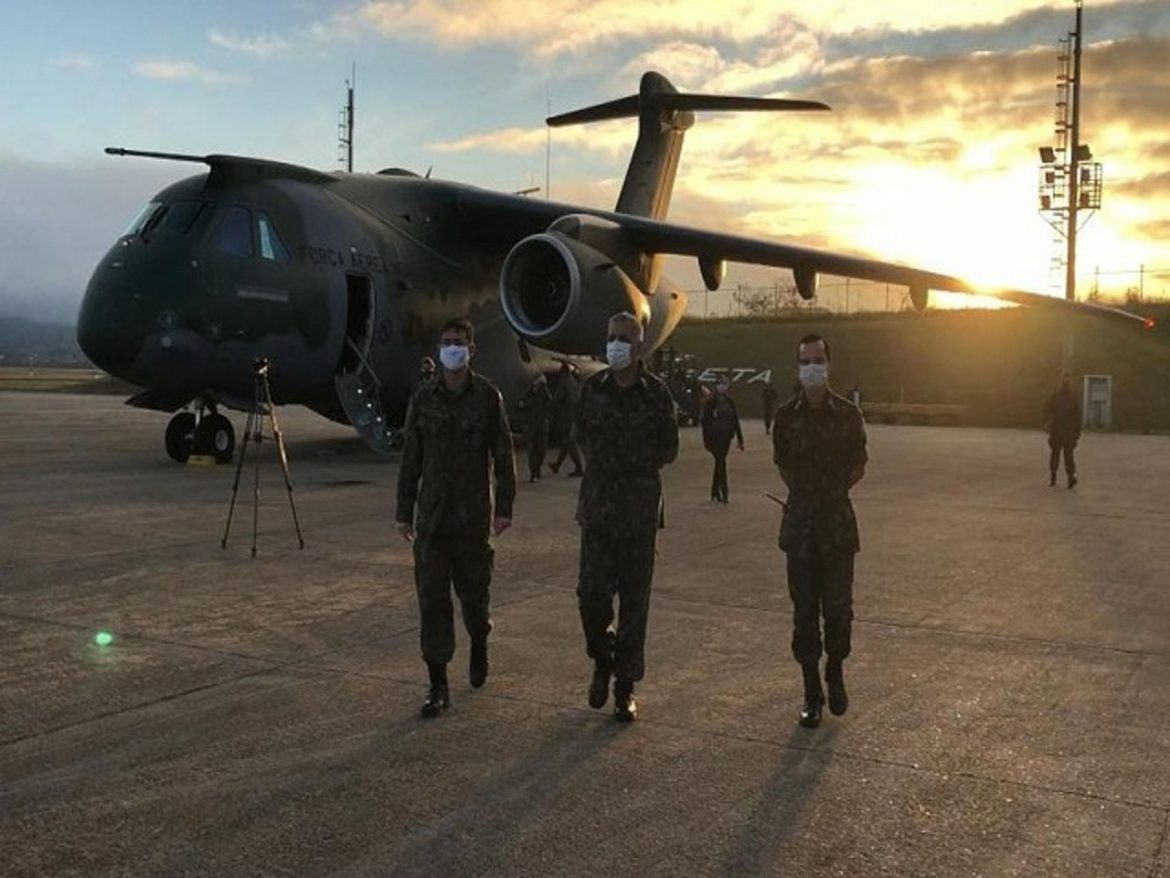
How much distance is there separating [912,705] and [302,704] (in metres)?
2.79

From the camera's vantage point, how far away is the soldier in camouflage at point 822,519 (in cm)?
498

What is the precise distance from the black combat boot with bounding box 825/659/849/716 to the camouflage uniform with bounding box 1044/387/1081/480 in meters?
12.1

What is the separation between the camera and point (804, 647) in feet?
16.2

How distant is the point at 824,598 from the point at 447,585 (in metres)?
1.74

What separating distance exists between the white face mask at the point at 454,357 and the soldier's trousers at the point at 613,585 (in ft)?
3.28

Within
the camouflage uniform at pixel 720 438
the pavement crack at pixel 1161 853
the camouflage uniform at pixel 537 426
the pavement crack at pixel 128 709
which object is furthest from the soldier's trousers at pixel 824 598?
the camouflage uniform at pixel 537 426

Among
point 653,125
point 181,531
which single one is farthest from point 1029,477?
point 181,531

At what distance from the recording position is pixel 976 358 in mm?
42812

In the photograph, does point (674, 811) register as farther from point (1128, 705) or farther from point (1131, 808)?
point (1128, 705)

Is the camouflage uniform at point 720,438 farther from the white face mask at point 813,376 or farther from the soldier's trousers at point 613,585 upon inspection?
the soldier's trousers at point 613,585

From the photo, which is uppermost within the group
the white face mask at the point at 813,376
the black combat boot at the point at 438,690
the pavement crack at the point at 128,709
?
the white face mask at the point at 813,376

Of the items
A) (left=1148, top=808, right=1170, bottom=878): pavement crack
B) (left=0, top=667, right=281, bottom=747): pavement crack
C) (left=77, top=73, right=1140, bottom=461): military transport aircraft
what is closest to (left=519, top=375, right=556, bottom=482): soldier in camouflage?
(left=77, top=73, right=1140, bottom=461): military transport aircraft

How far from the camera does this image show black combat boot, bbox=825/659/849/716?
494cm

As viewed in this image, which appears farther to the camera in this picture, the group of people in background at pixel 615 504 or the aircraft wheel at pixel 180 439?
the aircraft wheel at pixel 180 439
